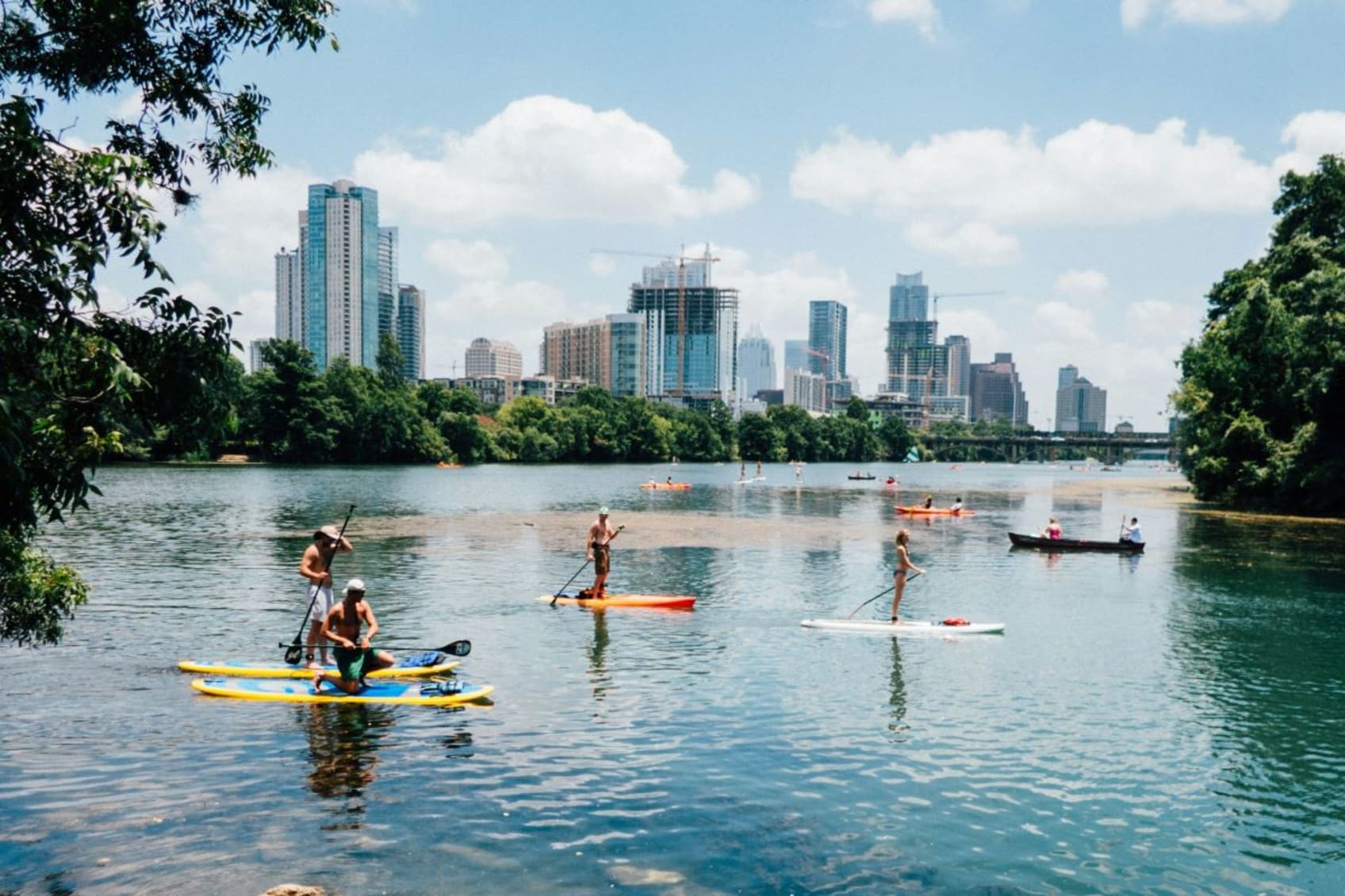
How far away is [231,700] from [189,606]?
11256 millimetres

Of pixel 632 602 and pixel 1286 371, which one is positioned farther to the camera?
pixel 1286 371

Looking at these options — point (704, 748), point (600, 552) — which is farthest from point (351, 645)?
point (600, 552)

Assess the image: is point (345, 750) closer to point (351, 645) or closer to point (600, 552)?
point (351, 645)

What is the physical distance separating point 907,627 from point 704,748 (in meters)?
11.4

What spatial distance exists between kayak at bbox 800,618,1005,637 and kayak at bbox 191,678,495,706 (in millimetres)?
10811

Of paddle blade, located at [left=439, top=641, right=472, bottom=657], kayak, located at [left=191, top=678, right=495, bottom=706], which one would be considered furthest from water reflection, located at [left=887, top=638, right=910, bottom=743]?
paddle blade, located at [left=439, top=641, right=472, bottom=657]

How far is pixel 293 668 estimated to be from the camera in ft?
63.7

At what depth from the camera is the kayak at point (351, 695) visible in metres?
17.9

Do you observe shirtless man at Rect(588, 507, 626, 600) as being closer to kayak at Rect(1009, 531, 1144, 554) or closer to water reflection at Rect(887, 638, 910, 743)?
water reflection at Rect(887, 638, 910, 743)

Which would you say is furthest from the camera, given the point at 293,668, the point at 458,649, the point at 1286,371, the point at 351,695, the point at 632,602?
the point at 1286,371

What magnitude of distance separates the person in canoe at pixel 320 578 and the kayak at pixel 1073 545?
122 feet

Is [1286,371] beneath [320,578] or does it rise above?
above

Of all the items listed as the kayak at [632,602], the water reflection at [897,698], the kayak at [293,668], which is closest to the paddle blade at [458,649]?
the kayak at [293,668]

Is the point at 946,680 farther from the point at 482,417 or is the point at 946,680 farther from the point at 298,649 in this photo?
the point at 482,417
